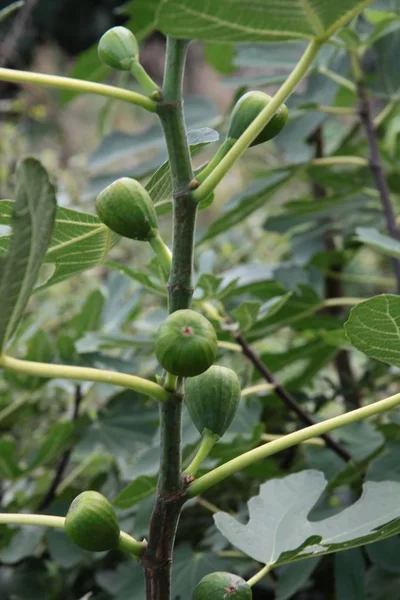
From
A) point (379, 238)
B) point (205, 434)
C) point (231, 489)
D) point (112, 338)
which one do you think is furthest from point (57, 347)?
point (205, 434)

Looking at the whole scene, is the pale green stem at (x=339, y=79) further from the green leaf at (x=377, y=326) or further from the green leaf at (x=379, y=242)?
the green leaf at (x=377, y=326)

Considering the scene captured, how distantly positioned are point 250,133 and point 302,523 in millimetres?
281

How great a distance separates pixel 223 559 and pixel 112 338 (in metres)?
0.28

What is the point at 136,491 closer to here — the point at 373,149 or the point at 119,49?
the point at 119,49

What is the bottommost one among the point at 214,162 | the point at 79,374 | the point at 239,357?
the point at 79,374

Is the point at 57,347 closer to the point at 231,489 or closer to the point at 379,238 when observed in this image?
the point at 231,489

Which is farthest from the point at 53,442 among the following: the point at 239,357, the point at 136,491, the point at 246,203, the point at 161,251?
the point at 239,357

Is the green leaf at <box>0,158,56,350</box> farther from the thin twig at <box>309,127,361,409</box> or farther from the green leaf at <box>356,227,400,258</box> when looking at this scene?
the thin twig at <box>309,127,361,409</box>

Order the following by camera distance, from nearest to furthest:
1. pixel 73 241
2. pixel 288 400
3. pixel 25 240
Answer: pixel 25 240, pixel 73 241, pixel 288 400

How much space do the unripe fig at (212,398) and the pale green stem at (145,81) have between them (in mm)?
159

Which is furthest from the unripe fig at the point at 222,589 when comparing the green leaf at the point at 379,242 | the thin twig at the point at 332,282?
the thin twig at the point at 332,282

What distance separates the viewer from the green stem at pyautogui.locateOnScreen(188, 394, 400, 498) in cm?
39

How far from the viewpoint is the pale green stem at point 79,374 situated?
0.35 meters

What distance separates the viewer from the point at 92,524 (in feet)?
1.27
